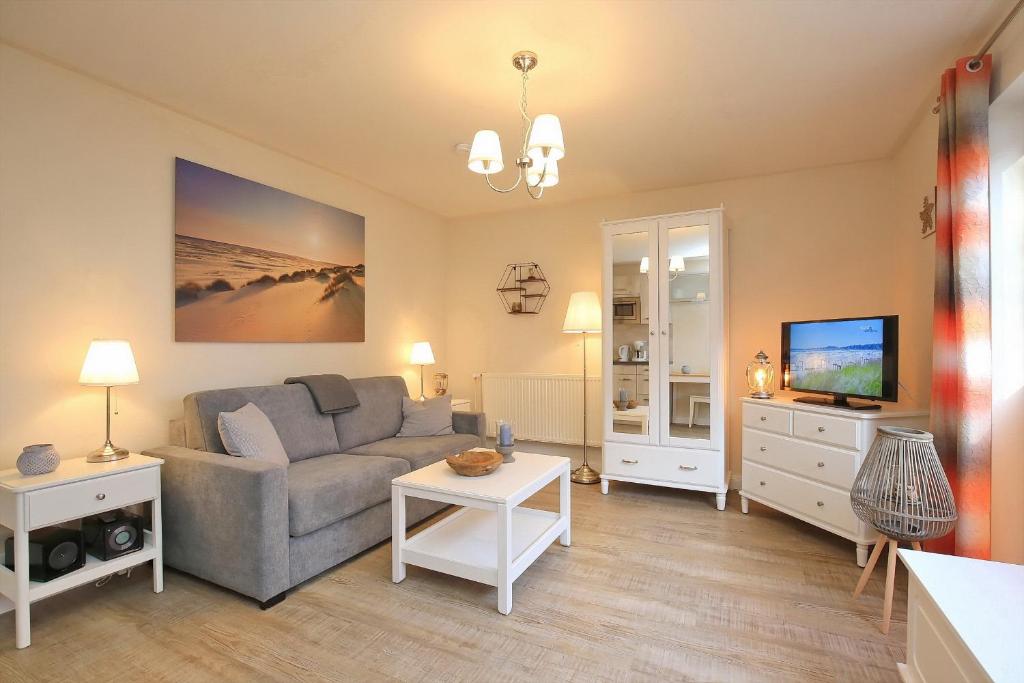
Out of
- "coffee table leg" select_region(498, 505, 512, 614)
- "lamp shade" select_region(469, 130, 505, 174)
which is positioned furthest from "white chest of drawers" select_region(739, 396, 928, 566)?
"lamp shade" select_region(469, 130, 505, 174)

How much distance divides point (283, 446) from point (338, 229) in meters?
1.72

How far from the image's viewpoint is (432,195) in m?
4.30

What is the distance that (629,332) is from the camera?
371 cm

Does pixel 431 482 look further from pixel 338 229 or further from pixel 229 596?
pixel 338 229

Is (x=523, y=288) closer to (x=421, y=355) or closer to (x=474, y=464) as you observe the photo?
(x=421, y=355)

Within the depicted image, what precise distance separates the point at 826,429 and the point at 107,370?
143 inches

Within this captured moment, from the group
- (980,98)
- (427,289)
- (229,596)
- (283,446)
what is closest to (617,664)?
(229,596)

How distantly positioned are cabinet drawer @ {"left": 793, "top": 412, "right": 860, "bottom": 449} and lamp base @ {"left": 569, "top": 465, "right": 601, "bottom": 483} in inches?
66.0

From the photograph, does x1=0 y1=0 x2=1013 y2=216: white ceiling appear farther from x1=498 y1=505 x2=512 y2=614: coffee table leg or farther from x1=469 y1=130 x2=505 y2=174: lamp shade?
x1=498 y1=505 x2=512 y2=614: coffee table leg

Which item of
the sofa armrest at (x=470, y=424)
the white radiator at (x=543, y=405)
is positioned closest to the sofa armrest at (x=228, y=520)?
the sofa armrest at (x=470, y=424)

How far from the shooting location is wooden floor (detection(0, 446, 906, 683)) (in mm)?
1731

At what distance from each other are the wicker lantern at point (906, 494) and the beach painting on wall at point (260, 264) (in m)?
3.38

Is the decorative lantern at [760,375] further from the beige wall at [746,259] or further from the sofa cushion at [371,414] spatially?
the sofa cushion at [371,414]

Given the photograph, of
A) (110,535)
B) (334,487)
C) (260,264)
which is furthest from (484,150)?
(110,535)
